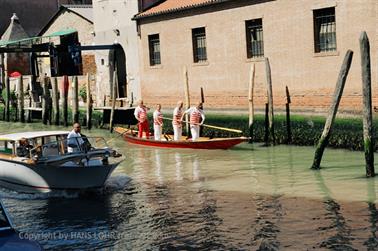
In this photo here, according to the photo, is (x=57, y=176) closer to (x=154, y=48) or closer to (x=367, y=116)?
(x=367, y=116)

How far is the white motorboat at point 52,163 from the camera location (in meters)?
14.3

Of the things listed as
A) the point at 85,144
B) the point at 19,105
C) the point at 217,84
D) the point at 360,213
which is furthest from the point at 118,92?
the point at 360,213

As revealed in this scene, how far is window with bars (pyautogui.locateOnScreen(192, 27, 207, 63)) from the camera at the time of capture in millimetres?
30547

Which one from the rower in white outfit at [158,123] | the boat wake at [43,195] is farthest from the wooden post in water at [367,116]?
the rower in white outfit at [158,123]

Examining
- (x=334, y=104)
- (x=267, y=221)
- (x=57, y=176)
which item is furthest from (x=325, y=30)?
(x=267, y=221)

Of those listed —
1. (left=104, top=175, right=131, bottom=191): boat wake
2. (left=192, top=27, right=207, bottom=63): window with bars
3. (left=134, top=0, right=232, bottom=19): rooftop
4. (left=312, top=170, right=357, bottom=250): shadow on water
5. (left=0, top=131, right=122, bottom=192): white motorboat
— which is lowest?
(left=312, top=170, right=357, bottom=250): shadow on water

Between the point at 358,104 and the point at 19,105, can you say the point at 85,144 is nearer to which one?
the point at 358,104

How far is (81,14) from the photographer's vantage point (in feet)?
133

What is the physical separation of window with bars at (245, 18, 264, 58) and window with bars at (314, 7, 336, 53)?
117 inches

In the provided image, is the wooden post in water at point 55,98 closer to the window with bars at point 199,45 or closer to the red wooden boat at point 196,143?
the window with bars at point 199,45

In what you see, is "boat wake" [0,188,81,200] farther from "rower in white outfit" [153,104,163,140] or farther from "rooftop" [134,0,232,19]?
"rooftop" [134,0,232,19]

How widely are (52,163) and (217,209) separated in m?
3.90

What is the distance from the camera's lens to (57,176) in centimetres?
1441

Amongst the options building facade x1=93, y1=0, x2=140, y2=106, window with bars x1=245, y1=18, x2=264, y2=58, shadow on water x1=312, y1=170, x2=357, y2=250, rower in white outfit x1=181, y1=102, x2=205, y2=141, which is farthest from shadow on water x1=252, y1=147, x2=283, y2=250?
building facade x1=93, y1=0, x2=140, y2=106
